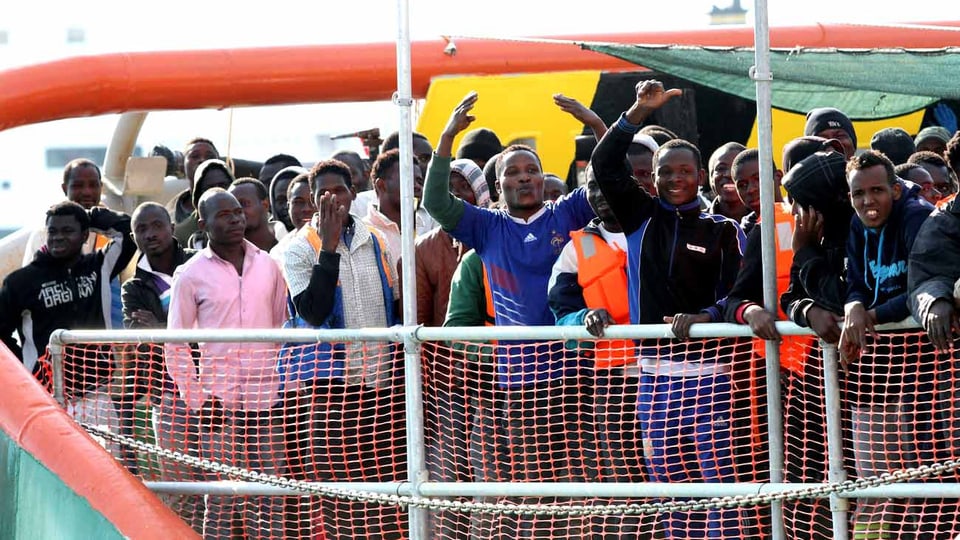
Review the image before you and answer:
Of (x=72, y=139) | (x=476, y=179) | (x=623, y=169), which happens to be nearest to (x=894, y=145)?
(x=476, y=179)

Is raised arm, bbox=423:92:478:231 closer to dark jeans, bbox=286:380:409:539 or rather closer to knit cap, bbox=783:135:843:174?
dark jeans, bbox=286:380:409:539

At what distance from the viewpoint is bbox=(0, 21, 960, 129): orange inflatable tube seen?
1250cm

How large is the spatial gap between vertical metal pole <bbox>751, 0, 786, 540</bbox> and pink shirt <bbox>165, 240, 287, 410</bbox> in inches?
92.1

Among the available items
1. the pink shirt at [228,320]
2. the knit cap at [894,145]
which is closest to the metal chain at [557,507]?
the pink shirt at [228,320]

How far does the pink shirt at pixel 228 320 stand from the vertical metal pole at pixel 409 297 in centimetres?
84

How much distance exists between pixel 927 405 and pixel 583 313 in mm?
1423

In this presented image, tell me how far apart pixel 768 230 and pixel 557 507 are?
54.3 inches

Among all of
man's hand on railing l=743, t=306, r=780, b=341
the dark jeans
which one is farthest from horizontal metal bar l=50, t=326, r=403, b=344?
man's hand on railing l=743, t=306, r=780, b=341

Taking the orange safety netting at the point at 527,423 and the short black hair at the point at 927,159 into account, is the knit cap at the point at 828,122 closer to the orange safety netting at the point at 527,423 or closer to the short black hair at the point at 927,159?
the short black hair at the point at 927,159

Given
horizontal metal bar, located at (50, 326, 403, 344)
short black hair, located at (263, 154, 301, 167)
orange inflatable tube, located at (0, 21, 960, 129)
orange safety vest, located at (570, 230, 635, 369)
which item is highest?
orange inflatable tube, located at (0, 21, 960, 129)

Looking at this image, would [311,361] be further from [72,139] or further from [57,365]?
[72,139]

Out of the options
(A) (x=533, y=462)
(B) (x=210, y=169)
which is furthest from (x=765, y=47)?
(B) (x=210, y=169)

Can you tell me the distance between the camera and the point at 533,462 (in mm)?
6562

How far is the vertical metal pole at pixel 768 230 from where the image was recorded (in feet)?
19.3
